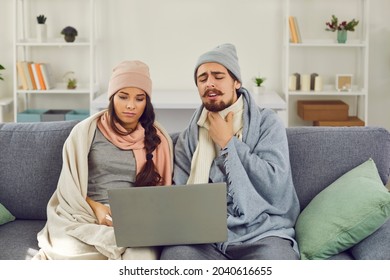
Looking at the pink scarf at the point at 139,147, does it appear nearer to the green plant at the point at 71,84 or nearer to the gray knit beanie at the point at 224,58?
the gray knit beanie at the point at 224,58

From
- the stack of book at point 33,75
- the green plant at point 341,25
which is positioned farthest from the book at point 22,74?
the green plant at point 341,25

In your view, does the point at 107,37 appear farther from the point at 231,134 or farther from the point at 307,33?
the point at 231,134

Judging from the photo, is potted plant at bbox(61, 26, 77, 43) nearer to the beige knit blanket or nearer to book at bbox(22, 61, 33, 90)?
book at bbox(22, 61, 33, 90)

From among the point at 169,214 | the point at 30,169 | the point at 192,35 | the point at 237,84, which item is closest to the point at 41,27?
the point at 192,35

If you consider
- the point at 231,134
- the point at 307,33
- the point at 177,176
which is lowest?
the point at 177,176

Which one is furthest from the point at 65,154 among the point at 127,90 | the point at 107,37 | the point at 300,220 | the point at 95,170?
the point at 107,37

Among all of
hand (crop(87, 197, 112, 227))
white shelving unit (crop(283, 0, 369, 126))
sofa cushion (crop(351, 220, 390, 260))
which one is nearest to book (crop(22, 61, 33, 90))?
white shelving unit (crop(283, 0, 369, 126))

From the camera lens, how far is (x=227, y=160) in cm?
239

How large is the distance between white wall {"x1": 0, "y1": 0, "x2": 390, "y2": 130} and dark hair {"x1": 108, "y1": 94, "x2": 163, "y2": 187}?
275 cm

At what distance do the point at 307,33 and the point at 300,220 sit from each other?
299 centimetres

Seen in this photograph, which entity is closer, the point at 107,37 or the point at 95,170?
the point at 95,170

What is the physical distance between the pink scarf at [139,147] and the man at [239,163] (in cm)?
4

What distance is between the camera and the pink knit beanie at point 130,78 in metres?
2.52
